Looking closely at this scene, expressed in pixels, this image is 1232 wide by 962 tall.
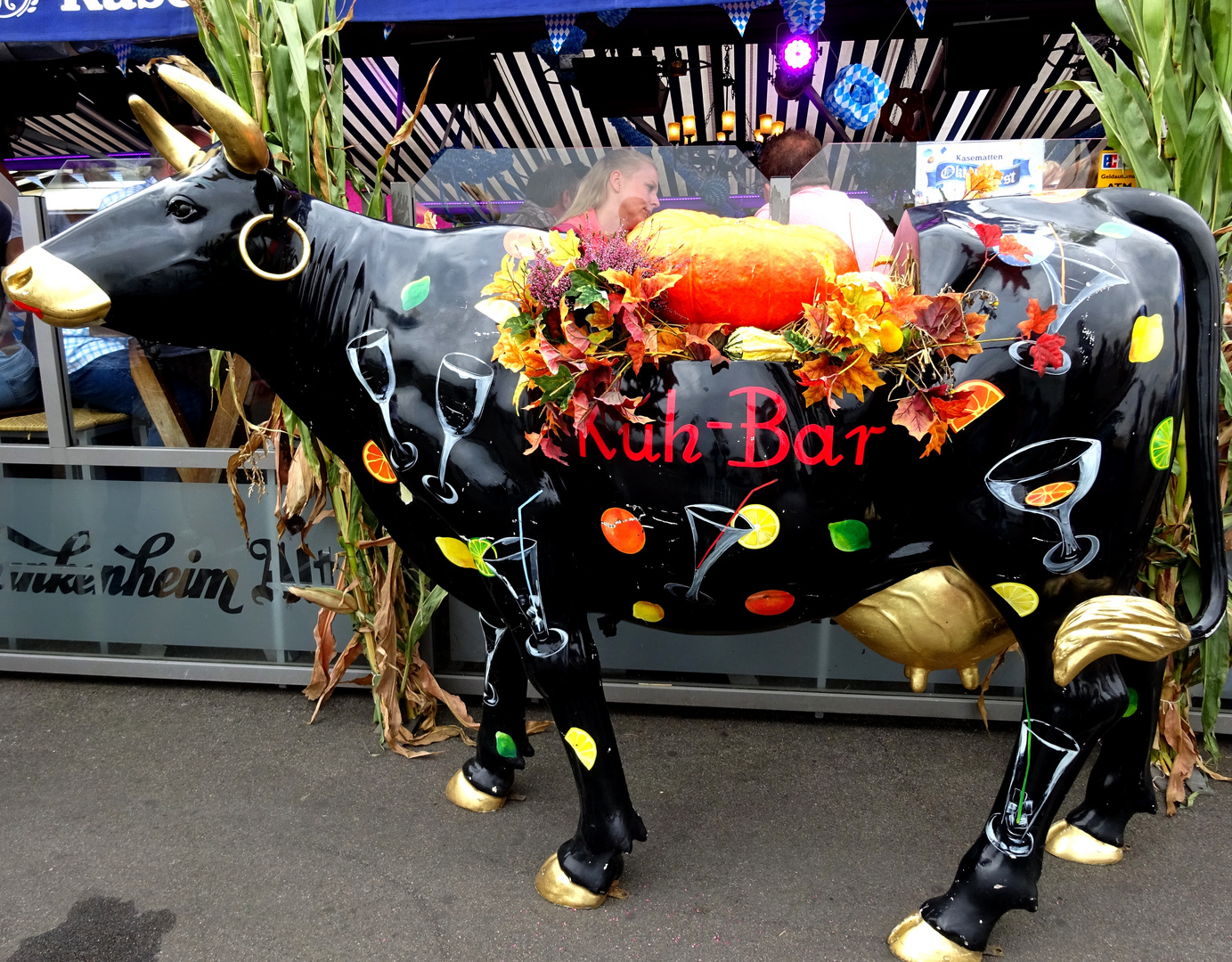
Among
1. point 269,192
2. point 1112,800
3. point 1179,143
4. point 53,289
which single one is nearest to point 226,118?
point 269,192

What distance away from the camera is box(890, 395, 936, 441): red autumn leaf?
69.7 inches

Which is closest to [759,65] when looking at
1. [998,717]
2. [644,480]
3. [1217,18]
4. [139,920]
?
[1217,18]

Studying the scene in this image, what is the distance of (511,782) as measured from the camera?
9.40 ft

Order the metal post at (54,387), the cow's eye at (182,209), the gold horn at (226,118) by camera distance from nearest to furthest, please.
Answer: the gold horn at (226,118) < the cow's eye at (182,209) < the metal post at (54,387)

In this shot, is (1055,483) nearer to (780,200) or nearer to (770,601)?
(770,601)

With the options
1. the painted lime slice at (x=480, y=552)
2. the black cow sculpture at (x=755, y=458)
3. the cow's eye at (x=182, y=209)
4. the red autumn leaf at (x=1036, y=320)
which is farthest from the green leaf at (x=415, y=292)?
the red autumn leaf at (x=1036, y=320)

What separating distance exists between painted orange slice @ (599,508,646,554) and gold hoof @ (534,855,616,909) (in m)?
0.98

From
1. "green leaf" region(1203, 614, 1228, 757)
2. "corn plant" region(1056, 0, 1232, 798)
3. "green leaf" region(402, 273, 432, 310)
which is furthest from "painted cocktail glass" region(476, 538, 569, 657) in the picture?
"green leaf" region(1203, 614, 1228, 757)

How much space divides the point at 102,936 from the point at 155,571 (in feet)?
5.89

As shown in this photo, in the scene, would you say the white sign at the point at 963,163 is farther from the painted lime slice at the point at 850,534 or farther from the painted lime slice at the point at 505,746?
the painted lime slice at the point at 505,746

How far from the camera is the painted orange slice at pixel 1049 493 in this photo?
6.16 feet

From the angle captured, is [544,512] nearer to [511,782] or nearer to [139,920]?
[511,782]

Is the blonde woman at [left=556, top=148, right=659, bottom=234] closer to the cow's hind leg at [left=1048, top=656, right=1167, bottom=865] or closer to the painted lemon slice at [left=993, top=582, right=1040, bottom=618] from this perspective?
the painted lemon slice at [left=993, top=582, right=1040, bottom=618]

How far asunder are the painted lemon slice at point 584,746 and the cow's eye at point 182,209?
5.20 feet
